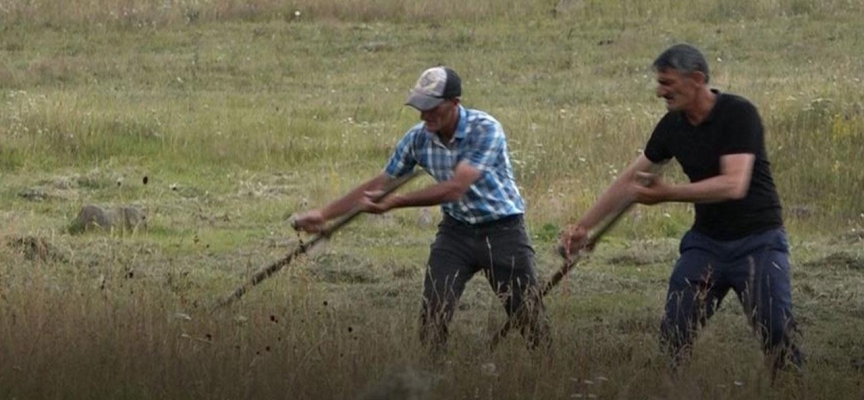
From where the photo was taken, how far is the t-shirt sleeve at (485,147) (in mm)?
8008

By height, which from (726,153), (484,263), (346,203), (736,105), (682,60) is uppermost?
(682,60)

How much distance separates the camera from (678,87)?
24.2 feet

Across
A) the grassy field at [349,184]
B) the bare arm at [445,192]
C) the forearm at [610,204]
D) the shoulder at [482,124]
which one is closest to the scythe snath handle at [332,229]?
the grassy field at [349,184]

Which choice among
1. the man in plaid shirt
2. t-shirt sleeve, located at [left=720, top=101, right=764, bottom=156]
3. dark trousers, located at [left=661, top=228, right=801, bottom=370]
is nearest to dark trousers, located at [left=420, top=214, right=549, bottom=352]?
the man in plaid shirt

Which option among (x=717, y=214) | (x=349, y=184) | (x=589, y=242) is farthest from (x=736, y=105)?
(x=349, y=184)

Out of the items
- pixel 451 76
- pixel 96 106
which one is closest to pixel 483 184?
pixel 451 76

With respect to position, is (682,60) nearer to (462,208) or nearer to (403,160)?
(462,208)

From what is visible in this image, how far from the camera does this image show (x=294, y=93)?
68.1ft

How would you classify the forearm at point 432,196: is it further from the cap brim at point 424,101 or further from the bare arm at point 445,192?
the cap brim at point 424,101

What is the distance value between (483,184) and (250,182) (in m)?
7.21

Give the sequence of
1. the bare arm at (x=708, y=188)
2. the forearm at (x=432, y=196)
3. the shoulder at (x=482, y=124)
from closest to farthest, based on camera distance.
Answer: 1. the bare arm at (x=708, y=188)
2. the forearm at (x=432, y=196)
3. the shoulder at (x=482, y=124)

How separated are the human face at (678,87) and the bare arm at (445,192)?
3.02 feet

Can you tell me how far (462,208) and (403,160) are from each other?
14.4 inches

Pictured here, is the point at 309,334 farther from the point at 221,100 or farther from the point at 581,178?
the point at 221,100
